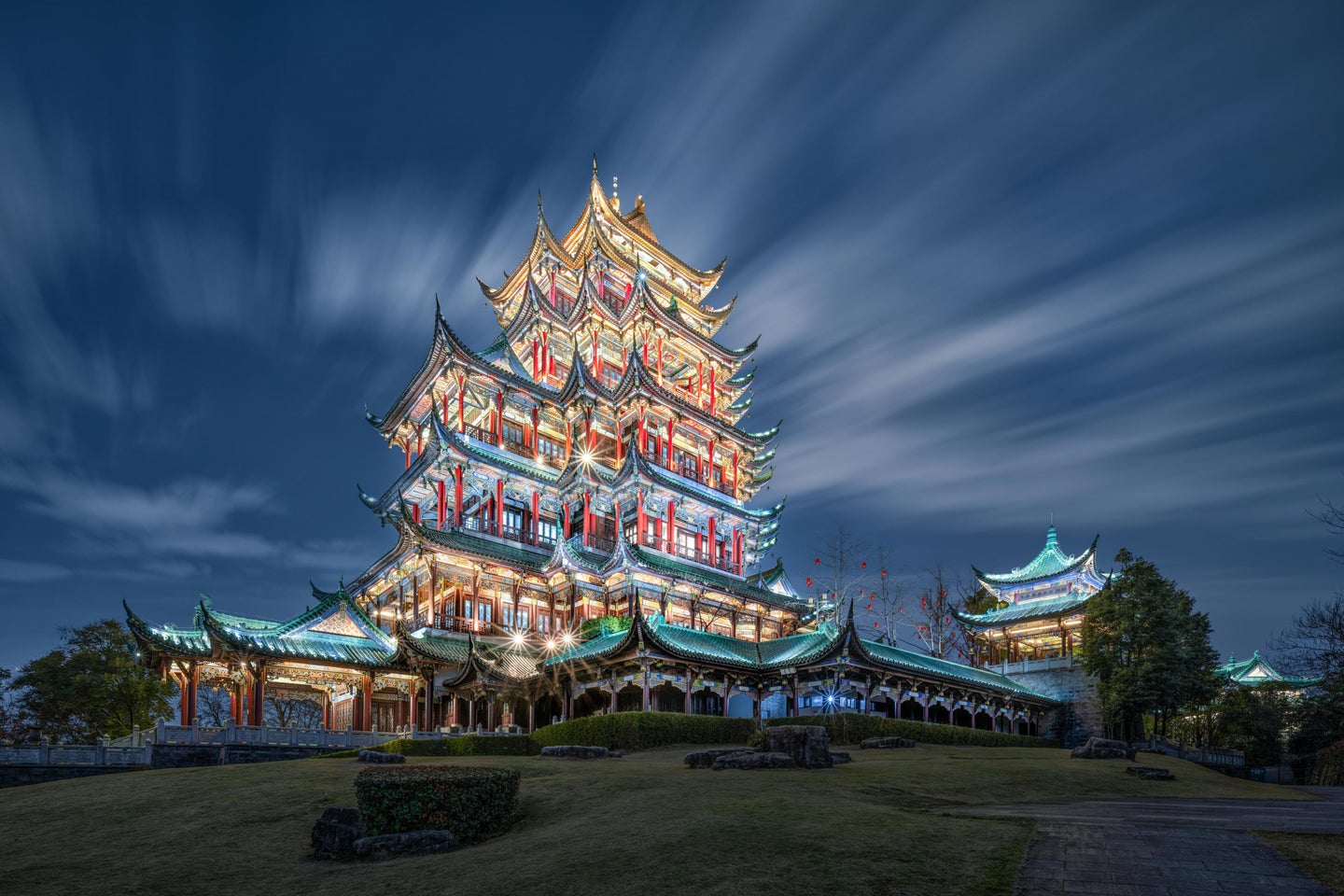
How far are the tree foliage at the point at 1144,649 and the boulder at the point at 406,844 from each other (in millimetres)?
36512

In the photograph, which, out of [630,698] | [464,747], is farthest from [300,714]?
[464,747]

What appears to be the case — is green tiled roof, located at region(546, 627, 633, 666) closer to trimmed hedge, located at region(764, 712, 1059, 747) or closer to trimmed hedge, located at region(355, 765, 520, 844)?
trimmed hedge, located at region(764, 712, 1059, 747)

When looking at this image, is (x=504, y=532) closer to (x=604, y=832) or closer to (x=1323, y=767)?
(x=604, y=832)

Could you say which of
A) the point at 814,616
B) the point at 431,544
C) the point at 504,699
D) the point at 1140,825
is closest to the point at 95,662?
the point at 431,544

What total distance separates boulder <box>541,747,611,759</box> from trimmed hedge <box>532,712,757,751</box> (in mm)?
2092

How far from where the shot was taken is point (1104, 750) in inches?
1003

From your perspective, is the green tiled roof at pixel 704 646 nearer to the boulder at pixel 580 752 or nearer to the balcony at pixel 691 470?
the boulder at pixel 580 752

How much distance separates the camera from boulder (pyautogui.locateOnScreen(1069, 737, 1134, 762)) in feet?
83.5

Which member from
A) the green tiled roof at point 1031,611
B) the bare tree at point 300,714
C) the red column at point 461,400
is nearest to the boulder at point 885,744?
the green tiled roof at point 1031,611

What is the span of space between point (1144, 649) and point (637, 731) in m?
27.9

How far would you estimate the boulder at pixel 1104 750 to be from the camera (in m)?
25.5

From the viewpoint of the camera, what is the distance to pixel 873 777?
55.3ft

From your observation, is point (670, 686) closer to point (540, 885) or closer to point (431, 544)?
point (431, 544)

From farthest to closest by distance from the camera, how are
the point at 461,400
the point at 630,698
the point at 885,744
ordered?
1. the point at 461,400
2. the point at 630,698
3. the point at 885,744
